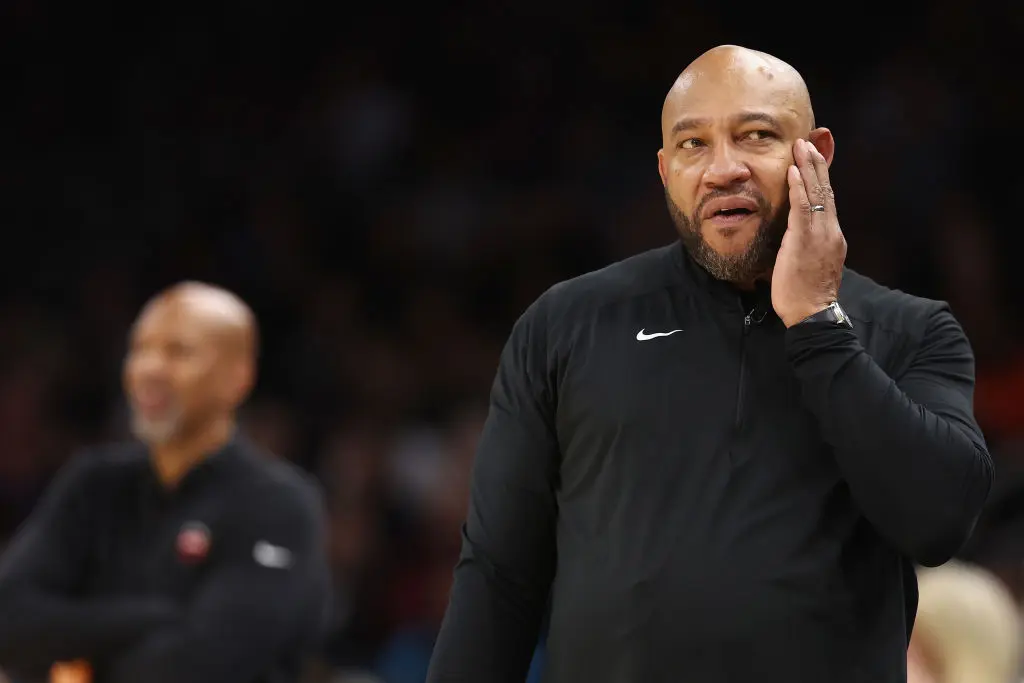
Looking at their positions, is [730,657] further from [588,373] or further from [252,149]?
[252,149]

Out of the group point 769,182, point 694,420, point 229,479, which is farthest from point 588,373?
point 229,479

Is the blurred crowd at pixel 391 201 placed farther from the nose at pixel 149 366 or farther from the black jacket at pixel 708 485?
the black jacket at pixel 708 485

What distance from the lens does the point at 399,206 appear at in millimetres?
9875

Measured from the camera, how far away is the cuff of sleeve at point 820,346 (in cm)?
264

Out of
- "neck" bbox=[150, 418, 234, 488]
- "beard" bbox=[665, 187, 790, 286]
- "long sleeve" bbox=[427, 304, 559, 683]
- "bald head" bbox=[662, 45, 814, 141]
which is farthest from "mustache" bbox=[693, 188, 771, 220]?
"neck" bbox=[150, 418, 234, 488]

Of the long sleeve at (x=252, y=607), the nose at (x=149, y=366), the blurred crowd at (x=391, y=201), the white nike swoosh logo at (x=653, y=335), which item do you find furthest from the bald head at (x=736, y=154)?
the blurred crowd at (x=391, y=201)

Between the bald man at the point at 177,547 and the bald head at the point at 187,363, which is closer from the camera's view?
the bald man at the point at 177,547

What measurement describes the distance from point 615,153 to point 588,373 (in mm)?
6690

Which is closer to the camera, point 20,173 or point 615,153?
point 615,153

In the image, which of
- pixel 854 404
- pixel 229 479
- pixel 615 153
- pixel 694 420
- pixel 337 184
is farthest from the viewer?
pixel 337 184

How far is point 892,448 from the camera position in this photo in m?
2.58

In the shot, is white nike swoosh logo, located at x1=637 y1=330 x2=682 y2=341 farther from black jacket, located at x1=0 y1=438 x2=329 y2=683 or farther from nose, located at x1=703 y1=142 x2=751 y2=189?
black jacket, located at x1=0 y1=438 x2=329 y2=683

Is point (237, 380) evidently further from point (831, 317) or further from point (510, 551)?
point (831, 317)

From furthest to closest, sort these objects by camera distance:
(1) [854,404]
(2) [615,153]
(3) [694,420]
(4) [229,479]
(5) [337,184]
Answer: (5) [337,184] < (2) [615,153] < (4) [229,479] < (3) [694,420] < (1) [854,404]
